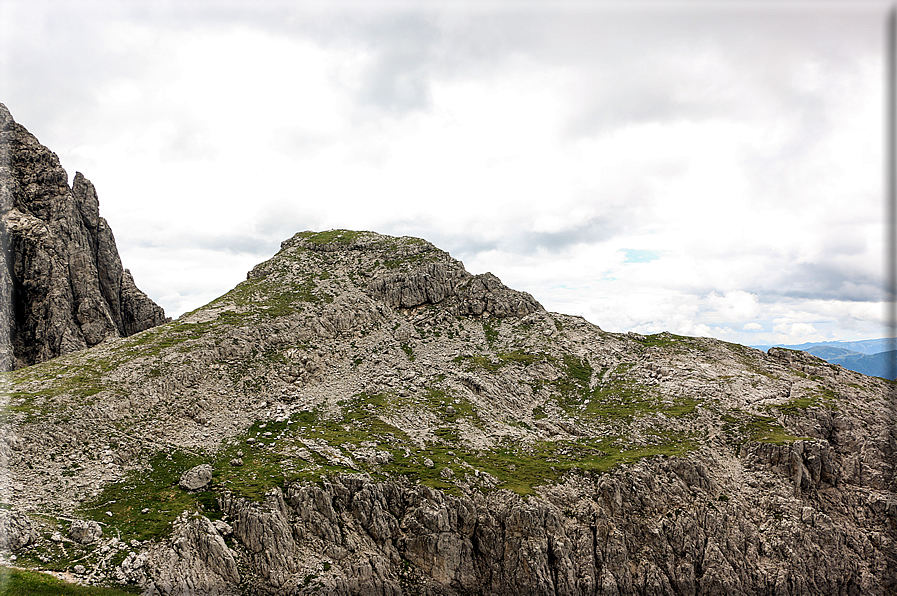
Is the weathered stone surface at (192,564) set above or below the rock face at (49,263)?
below

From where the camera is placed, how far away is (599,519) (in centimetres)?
6388

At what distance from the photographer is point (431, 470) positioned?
66812 millimetres

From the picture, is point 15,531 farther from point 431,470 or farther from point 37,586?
point 431,470

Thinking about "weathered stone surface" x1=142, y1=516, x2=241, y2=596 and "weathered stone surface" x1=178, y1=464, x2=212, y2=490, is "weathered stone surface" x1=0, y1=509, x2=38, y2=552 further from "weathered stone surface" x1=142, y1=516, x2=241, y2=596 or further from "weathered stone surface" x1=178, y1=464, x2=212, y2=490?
"weathered stone surface" x1=178, y1=464, x2=212, y2=490

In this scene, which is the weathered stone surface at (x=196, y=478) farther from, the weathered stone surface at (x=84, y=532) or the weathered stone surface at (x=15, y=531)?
the weathered stone surface at (x=15, y=531)

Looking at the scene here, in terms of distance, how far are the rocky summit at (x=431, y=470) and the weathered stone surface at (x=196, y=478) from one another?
1.33 feet

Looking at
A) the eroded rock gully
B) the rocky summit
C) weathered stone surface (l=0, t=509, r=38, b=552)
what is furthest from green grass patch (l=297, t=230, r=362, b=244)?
weathered stone surface (l=0, t=509, r=38, b=552)

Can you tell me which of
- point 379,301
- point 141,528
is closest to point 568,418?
point 379,301

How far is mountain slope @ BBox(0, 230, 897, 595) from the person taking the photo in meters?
54.6

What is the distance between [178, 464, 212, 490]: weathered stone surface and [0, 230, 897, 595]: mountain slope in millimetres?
259

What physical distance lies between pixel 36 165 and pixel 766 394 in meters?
158

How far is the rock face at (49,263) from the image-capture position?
8969 cm

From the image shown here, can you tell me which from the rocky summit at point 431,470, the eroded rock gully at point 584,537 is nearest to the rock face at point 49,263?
the rocky summit at point 431,470

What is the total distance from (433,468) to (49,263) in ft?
295
